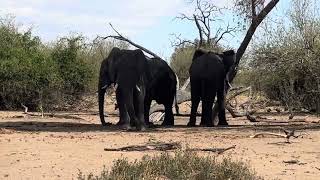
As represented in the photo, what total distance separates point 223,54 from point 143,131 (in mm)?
5546

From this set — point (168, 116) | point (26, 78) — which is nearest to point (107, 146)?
point (168, 116)

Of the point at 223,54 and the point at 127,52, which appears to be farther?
the point at 223,54

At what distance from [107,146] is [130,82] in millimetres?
4426

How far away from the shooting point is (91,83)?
32500 millimetres

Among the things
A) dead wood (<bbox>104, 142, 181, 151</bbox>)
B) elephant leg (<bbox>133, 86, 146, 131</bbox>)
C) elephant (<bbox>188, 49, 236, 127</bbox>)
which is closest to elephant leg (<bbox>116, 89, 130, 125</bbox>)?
elephant leg (<bbox>133, 86, 146, 131</bbox>)

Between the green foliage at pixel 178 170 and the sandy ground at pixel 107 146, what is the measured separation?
0.80 m

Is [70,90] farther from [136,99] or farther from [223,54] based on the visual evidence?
[136,99]

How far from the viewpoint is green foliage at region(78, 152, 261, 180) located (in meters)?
8.96

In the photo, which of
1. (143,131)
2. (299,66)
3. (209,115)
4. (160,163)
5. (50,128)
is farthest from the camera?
(299,66)

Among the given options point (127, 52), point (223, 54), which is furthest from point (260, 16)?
point (127, 52)

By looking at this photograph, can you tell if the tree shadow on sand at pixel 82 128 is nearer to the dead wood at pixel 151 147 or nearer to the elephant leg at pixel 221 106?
the elephant leg at pixel 221 106

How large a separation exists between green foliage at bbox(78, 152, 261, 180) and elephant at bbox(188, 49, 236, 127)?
10100 millimetres

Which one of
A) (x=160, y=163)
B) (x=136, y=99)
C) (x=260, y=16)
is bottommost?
(x=160, y=163)

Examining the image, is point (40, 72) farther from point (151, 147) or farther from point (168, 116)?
point (151, 147)
